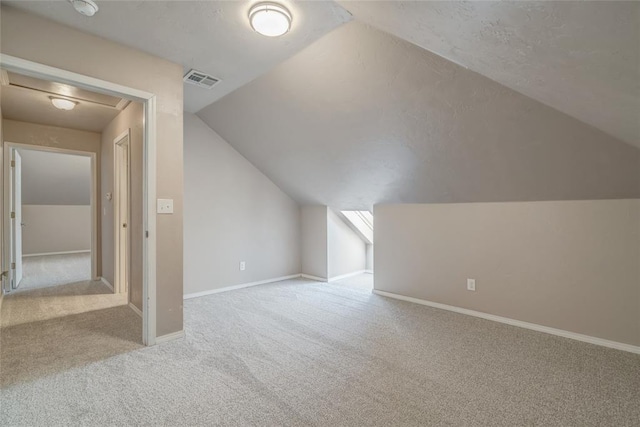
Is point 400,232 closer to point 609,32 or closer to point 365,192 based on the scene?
point 365,192

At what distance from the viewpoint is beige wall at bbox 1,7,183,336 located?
2.02 meters

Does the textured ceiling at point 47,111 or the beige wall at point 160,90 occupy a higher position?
the textured ceiling at point 47,111

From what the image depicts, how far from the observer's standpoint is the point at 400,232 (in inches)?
147

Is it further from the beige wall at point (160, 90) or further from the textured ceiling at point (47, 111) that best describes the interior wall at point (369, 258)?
the textured ceiling at point (47, 111)

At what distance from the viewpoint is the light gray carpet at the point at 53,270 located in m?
4.44

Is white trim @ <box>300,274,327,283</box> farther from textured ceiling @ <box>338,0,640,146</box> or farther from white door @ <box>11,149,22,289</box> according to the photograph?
white door @ <box>11,149,22,289</box>

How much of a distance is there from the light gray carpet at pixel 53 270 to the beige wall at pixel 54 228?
421 millimetres

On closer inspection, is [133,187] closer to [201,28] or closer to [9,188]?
[201,28]

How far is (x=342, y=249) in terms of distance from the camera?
194 inches

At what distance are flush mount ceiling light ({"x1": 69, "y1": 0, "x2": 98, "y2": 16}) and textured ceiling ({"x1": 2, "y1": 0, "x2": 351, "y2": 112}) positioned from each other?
4 centimetres

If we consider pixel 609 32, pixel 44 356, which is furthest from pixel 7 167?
pixel 609 32

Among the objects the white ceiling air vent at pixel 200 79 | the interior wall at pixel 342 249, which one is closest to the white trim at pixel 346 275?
the interior wall at pixel 342 249

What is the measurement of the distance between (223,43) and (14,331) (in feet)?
9.99

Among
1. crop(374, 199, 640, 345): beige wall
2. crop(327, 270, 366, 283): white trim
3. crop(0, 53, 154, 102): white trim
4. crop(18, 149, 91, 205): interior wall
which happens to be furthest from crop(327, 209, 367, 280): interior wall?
crop(18, 149, 91, 205): interior wall
